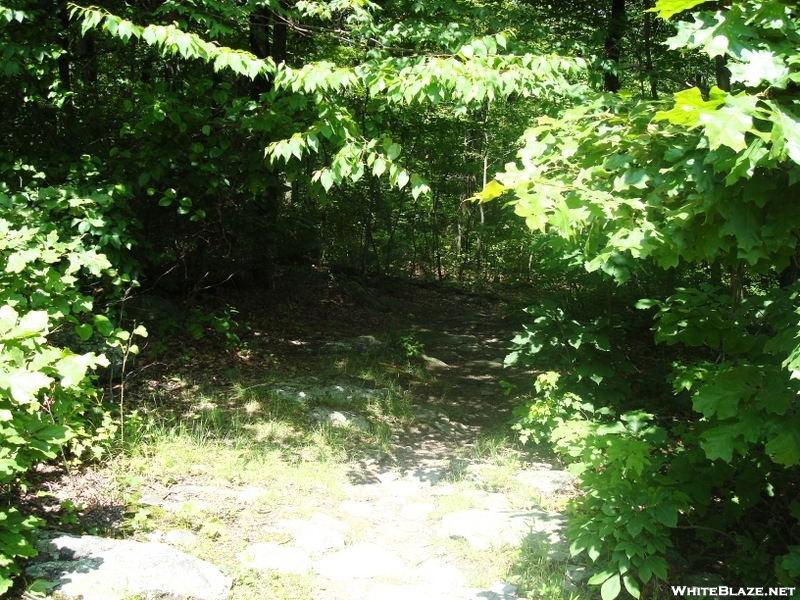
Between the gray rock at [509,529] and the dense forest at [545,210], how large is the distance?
286 millimetres

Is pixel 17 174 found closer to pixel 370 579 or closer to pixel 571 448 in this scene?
pixel 370 579

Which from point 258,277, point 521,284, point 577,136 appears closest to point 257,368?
point 258,277

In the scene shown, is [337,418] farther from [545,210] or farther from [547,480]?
[545,210]

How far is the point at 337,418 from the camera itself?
224 inches

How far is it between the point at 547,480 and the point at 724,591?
5.18 ft

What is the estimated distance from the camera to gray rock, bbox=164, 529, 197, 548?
338 cm

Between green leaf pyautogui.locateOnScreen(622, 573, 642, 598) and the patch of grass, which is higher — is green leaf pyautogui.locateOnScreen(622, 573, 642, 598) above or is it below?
above

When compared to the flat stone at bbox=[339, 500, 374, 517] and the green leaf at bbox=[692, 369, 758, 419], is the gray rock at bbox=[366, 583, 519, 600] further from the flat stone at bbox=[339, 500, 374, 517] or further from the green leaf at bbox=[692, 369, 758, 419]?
the green leaf at bbox=[692, 369, 758, 419]

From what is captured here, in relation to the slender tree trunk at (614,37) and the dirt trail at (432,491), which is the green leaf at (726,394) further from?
the slender tree trunk at (614,37)

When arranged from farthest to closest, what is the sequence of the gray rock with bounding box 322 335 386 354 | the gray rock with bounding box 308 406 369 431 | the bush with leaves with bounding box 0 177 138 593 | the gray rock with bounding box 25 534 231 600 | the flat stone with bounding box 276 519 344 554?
the gray rock with bounding box 322 335 386 354 → the gray rock with bounding box 308 406 369 431 → the flat stone with bounding box 276 519 344 554 → the gray rock with bounding box 25 534 231 600 → the bush with leaves with bounding box 0 177 138 593

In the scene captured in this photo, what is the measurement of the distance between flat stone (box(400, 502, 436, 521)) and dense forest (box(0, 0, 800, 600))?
3.51ft

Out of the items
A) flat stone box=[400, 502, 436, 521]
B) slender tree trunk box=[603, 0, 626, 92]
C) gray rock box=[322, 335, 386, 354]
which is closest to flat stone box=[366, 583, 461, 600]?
flat stone box=[400, 502, 436, 521]

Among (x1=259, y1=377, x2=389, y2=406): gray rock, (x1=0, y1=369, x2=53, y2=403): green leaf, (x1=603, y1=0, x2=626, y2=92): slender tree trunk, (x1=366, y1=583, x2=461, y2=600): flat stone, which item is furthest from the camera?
(x1=603, y1=0, x2=626, y2=92): slender tree trunk

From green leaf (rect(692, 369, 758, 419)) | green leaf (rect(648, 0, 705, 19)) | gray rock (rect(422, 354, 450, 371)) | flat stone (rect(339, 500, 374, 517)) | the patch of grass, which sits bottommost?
the patch of grass
